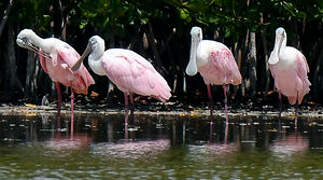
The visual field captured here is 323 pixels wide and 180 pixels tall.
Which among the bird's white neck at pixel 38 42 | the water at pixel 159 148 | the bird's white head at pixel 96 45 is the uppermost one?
the bird's white neck at pixel 38 42

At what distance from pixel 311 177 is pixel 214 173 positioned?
95 cm

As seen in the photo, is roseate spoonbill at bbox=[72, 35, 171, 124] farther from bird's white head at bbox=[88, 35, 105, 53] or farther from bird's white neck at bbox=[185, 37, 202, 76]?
bird's white neck at bbox=[185, 37, 202, 76]

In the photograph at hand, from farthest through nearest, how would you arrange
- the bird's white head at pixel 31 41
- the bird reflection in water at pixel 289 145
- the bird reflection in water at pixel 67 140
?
the bird's white head at pixel 31 41
the bird reflection in water at pixel 67 140
the bird reflection in water at pixel 289 145

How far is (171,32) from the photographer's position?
2419cm

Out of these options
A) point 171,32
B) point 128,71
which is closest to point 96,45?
point 128,71

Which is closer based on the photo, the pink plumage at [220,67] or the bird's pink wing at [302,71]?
the pink plumage at [220,67]

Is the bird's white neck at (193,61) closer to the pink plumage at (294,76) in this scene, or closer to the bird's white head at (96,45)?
the pink plumage at (294,76)

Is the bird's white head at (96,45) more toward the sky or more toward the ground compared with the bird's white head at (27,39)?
more toward the ground

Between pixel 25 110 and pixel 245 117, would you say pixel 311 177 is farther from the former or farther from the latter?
pixel 25 110

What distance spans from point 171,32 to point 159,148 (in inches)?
456

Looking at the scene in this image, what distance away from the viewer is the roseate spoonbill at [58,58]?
17094mm

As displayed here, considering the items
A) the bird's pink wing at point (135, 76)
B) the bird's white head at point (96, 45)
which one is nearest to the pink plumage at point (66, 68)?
the bird's white head at point (96, 45)

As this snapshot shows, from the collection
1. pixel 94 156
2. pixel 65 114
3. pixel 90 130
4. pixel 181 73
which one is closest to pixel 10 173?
pixel 94 156

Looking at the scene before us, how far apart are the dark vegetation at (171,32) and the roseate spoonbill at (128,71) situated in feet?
10.9
